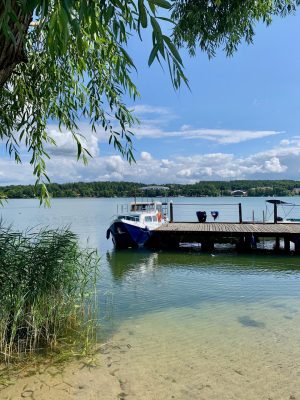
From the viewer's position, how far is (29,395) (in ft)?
13.6

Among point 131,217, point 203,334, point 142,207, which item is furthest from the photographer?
point 142,207

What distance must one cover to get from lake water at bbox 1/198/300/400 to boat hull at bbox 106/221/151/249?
6.47 m

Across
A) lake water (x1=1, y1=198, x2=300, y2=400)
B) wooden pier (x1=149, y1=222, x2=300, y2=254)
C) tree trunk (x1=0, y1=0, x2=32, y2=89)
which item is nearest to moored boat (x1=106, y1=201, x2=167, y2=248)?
wooden pier (x1=149, y1=222, x2=300, y2=254)

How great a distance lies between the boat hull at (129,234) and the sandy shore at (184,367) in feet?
42.8

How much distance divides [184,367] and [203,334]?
61.6 inches

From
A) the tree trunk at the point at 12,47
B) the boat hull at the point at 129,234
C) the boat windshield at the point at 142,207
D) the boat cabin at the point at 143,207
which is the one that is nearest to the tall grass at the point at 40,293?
the tree trunk at the point at 12,47

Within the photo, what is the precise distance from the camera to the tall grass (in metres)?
5.00

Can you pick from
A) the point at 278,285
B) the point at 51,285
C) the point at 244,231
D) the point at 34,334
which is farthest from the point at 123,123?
the point at 244,231

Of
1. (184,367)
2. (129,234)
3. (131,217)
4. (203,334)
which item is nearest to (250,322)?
(203,334)

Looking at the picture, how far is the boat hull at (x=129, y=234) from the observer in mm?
20406

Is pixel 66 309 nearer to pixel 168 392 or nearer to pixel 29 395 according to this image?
pixel 29 395

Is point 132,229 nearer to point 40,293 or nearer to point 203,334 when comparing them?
point 203,334

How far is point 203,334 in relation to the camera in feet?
21.8

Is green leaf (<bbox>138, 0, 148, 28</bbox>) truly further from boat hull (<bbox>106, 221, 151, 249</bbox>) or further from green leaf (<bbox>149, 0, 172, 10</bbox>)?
boat hull (<bbox>106, 221, 151, 249</bbox>)
